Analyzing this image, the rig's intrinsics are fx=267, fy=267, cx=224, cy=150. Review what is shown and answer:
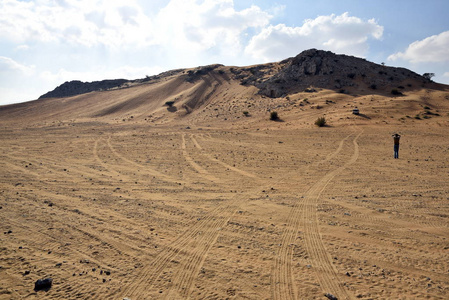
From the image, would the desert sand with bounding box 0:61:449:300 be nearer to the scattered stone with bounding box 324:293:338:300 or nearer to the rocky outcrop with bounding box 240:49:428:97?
the scattered stone with bounding box 324:293:338:300

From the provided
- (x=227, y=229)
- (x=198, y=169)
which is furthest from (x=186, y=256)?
(x=198, y=169)

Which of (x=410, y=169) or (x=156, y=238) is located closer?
(x=156, y=238)

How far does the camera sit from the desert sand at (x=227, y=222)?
4.95m

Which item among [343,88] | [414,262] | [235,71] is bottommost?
[414,262]

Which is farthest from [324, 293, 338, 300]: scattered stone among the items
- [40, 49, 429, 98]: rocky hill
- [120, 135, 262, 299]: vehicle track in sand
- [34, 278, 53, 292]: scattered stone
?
[40, 49, 429, 98]: rocky hill

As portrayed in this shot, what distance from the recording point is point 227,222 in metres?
7.46

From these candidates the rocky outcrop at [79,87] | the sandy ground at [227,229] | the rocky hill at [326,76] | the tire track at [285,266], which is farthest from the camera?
the rocky outcrop at [79,87]

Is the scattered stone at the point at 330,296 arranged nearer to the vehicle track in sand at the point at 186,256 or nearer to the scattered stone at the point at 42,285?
the vehicle track in sand at the point at 186,256

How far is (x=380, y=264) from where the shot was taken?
5.46 meters

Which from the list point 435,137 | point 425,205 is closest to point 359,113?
point 435,137

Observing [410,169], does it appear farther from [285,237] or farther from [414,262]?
[285,237]

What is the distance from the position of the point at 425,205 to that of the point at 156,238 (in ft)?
27.0

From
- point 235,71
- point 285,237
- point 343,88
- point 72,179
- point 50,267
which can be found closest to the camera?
point 50,267

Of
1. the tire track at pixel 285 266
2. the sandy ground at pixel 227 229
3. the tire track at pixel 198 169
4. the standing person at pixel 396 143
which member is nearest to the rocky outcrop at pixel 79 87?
the tire track at pixel 198 169
